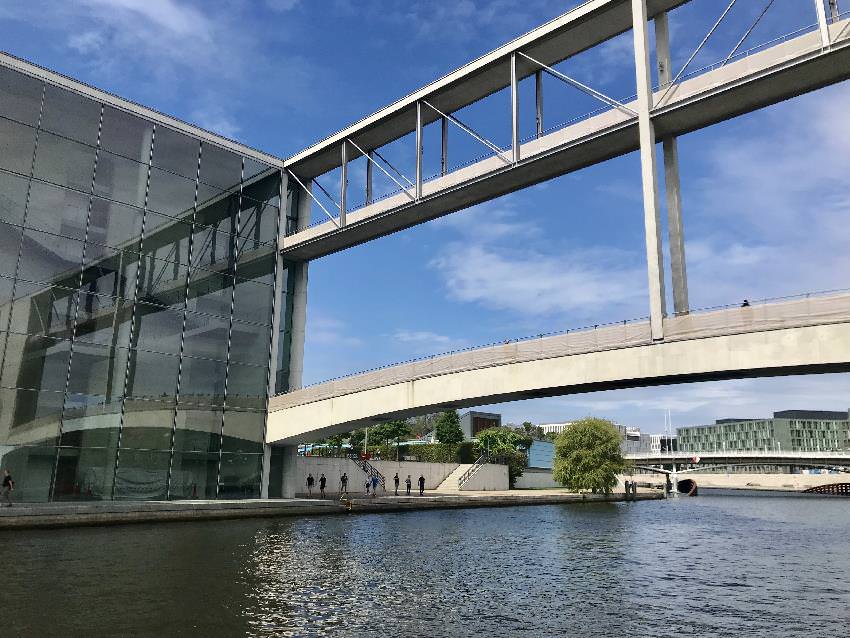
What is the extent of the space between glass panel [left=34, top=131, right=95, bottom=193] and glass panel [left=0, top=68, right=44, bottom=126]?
3.46 feet

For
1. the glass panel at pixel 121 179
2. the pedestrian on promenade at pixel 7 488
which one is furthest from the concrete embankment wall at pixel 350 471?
the glass panel at pixel 121 179

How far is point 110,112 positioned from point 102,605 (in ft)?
95.9

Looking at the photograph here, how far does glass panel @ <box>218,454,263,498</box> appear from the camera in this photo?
3894 cm

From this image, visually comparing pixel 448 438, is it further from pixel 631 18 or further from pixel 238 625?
pixel 238 625

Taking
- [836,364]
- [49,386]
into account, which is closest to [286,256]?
[49,386]

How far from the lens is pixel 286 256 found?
146ft

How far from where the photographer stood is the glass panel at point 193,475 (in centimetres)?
3666

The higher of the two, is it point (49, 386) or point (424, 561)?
point (49, 386)

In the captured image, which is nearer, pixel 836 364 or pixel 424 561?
pixel 424 561

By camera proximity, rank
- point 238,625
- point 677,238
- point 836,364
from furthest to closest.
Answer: point 677,238 → point 836,364 → point 238,625

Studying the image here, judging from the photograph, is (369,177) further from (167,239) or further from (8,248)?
(8,248)

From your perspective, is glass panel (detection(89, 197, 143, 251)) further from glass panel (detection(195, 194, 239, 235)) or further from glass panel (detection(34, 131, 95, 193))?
glass panel (detection(195, 194, 239, 235))

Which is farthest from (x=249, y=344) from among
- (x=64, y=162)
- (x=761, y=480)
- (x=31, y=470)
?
(x=761, y=480)

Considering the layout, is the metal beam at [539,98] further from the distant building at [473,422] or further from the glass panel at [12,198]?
the distant building at [473,422]
